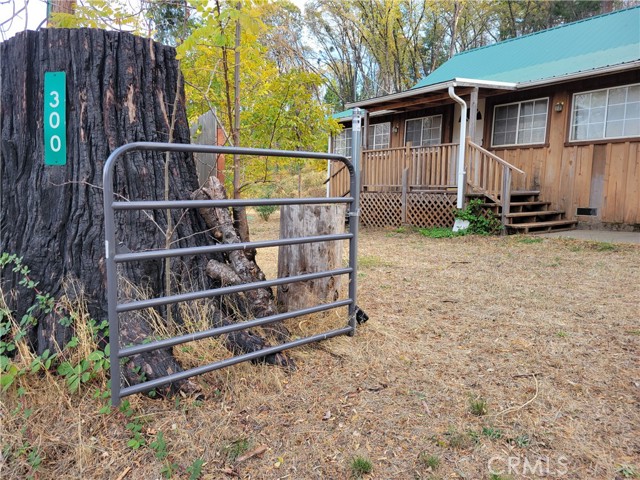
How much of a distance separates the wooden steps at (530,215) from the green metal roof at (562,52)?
2.50 m

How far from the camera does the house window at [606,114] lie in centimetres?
836

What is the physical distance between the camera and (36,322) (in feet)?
7.99

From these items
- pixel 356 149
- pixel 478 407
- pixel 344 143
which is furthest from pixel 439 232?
pixel 344 143

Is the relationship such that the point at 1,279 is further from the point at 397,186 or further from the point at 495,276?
the point at 397,186

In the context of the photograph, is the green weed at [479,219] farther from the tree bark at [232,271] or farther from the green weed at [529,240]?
the tree bark at [232,271]

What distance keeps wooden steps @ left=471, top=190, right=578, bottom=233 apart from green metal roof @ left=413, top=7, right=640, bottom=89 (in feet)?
8.21

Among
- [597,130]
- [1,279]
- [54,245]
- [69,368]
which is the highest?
[597,130]

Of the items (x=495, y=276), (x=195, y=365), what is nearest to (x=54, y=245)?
(x=195, y=365)

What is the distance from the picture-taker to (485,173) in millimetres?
9289

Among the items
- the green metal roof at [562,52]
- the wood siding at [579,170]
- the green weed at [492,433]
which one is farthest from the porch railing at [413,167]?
the green weed at [492,433]

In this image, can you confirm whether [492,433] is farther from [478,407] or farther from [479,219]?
[479,219]

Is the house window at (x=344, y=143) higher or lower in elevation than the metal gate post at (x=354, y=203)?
higher

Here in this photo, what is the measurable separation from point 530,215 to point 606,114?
93.7 inches

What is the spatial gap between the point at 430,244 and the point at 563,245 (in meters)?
2.14
